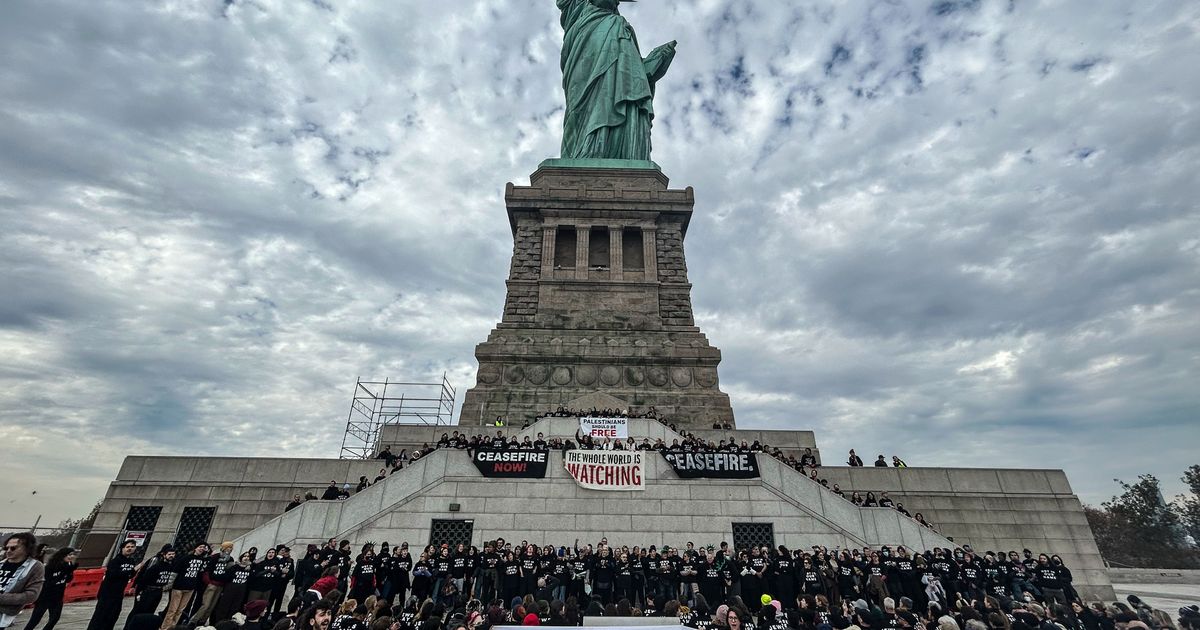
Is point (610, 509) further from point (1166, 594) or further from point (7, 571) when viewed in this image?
point (1166, 594)

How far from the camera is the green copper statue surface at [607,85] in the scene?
131ft

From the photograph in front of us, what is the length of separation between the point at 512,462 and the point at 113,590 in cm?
1000

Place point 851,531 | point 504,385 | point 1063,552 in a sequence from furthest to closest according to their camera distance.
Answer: point 504,385, point 1063,552, point 851,531

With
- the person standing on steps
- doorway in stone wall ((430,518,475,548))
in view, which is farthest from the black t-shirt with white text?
doorway in stone wall ((430,518,475,548))

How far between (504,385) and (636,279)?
34.5 ft

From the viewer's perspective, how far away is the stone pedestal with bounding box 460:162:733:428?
28688 millimetres

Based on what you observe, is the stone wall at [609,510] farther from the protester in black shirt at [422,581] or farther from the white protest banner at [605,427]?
the white protest banner at [605,427]

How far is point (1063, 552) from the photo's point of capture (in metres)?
20.1

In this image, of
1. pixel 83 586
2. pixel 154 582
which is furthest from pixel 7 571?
pixel 83 586

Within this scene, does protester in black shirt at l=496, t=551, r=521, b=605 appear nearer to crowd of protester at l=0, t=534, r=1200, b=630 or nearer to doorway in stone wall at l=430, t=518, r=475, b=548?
crowd of protester at l=0, t=534, r=1200, b=630

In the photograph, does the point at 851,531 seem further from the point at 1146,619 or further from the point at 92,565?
the point at 92,565

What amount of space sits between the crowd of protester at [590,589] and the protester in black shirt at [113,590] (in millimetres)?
27

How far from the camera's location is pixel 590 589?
13.5 m

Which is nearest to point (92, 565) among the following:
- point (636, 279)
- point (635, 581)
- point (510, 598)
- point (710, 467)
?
point (510, 598)
